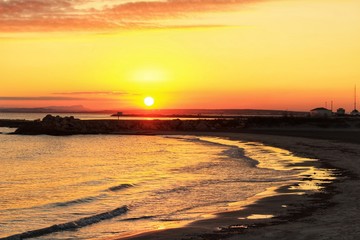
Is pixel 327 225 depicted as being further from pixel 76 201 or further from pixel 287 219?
pixel 76 201

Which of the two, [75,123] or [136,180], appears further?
[75,123]

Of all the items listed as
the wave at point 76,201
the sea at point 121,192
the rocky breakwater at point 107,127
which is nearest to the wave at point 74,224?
the sea at point 121,192

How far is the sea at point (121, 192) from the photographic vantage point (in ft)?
47.7

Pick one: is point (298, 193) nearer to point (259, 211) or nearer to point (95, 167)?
point (259, 211)

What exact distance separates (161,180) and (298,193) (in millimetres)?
8082

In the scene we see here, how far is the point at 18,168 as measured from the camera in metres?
32.2

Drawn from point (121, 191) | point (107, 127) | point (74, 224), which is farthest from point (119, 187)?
point (107, 127)

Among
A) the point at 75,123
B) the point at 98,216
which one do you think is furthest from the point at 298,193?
the point at 75,123

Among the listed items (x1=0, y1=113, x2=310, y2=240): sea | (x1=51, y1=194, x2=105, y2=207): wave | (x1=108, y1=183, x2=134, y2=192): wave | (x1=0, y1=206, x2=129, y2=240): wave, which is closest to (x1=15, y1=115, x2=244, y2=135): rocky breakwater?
(x1=0, y1=113, x2=310, y2=240): sea

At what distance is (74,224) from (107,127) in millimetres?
82293

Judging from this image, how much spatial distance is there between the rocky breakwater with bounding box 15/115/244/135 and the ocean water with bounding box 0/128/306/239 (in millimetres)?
50600

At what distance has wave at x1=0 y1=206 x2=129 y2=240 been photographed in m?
13.0

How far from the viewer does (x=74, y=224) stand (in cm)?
1433

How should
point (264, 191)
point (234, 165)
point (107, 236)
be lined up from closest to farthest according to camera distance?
point (107, 236) → point (264, 191) → point (234, 165)
